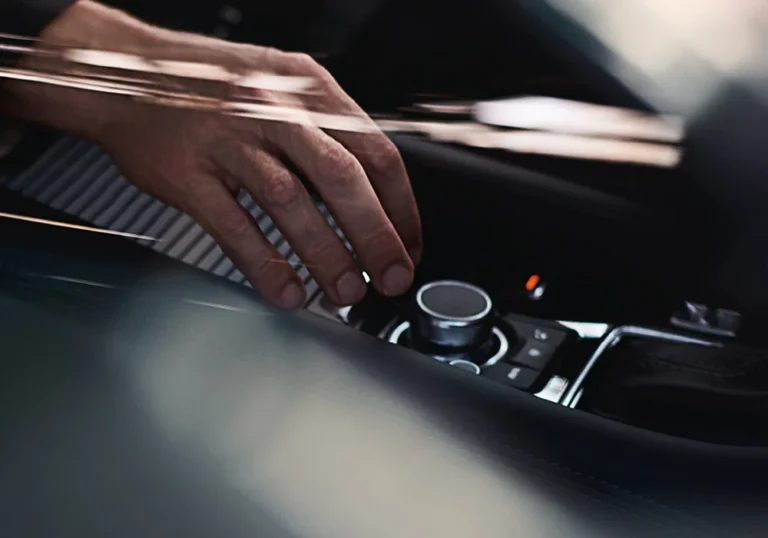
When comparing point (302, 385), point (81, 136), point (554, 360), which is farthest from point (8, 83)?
point (554, 360)

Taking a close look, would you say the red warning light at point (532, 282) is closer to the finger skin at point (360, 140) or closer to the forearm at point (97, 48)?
the finger skin at point (360, 140)

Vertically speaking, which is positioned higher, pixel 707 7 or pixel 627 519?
pixel 707 7

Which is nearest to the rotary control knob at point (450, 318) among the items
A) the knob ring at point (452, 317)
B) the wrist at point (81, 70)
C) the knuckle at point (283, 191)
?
the knob ring at point (452, 317)

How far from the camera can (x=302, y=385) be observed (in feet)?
1.74

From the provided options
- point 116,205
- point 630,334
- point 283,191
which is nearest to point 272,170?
point 283,191

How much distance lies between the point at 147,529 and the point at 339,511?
0.32ft

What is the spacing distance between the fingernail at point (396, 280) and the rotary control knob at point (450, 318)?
1cm

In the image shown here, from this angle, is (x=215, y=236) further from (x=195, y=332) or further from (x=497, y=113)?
(x=497, y=113)

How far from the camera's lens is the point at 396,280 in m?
0.56

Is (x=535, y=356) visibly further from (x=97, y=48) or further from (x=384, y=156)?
(x=97, y=48)

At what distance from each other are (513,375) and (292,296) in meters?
0.15

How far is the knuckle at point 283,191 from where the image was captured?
54 centimetres

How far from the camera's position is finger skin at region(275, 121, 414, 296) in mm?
526

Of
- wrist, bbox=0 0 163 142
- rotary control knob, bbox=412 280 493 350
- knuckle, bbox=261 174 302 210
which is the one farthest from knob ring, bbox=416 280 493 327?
wrist, bbox=0 0 163 142
